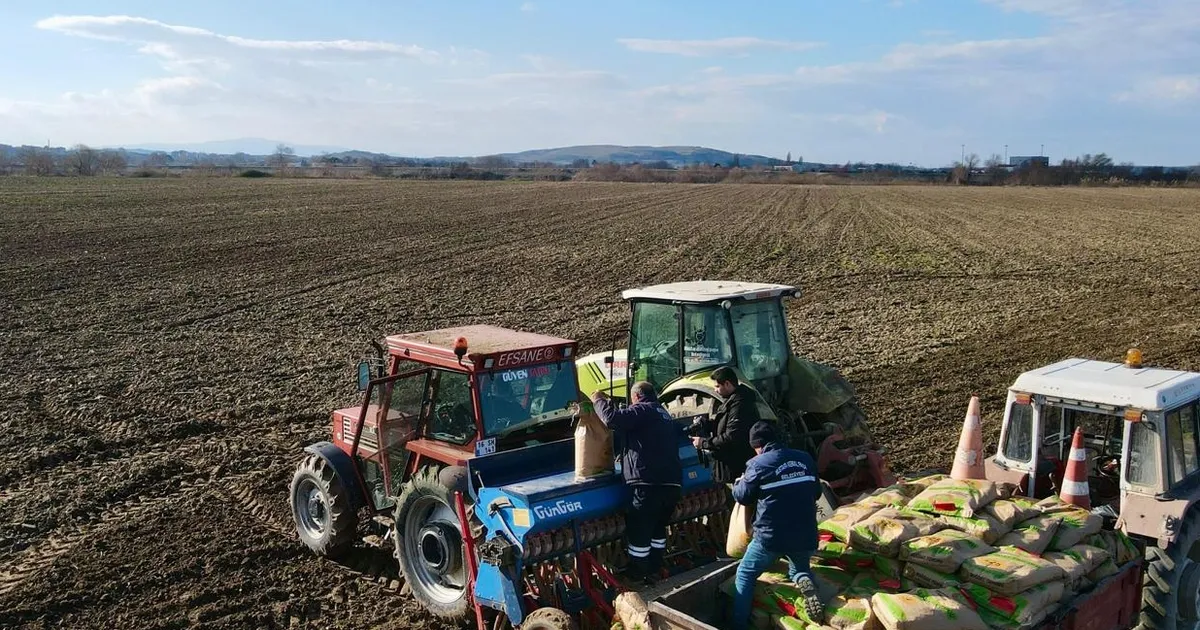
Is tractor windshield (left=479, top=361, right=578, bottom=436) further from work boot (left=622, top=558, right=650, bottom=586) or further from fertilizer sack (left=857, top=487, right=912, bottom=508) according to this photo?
fertilizer sack (left=857, top=487, right=912, bottom=508)

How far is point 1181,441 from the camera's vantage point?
6645 millimetres

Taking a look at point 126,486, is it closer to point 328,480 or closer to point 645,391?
point 328,480

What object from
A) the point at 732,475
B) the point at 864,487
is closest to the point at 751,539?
the point at 732,475

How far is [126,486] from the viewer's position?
9.80 meters

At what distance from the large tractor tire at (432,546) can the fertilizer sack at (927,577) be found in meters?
3.02

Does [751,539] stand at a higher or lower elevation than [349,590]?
higher

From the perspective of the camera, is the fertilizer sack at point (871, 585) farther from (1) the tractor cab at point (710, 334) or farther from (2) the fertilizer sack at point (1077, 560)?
(1) the tractor cab at point (710, 334)

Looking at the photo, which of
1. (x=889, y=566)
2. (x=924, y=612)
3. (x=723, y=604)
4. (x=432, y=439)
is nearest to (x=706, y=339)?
(x=432, y=439)

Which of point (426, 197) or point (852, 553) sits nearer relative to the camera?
point (852, 553)

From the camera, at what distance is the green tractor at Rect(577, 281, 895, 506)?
8297mm

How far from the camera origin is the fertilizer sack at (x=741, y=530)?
5891 millimetres

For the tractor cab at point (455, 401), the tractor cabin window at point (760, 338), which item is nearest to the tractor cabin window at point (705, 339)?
the tractor cabin window at point (760, 338)

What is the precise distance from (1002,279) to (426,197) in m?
40.9

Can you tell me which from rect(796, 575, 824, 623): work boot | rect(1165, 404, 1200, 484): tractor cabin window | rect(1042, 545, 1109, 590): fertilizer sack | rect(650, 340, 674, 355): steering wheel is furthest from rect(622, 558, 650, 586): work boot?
rect(1165, 404, 1200, 484): tractor cabin window
